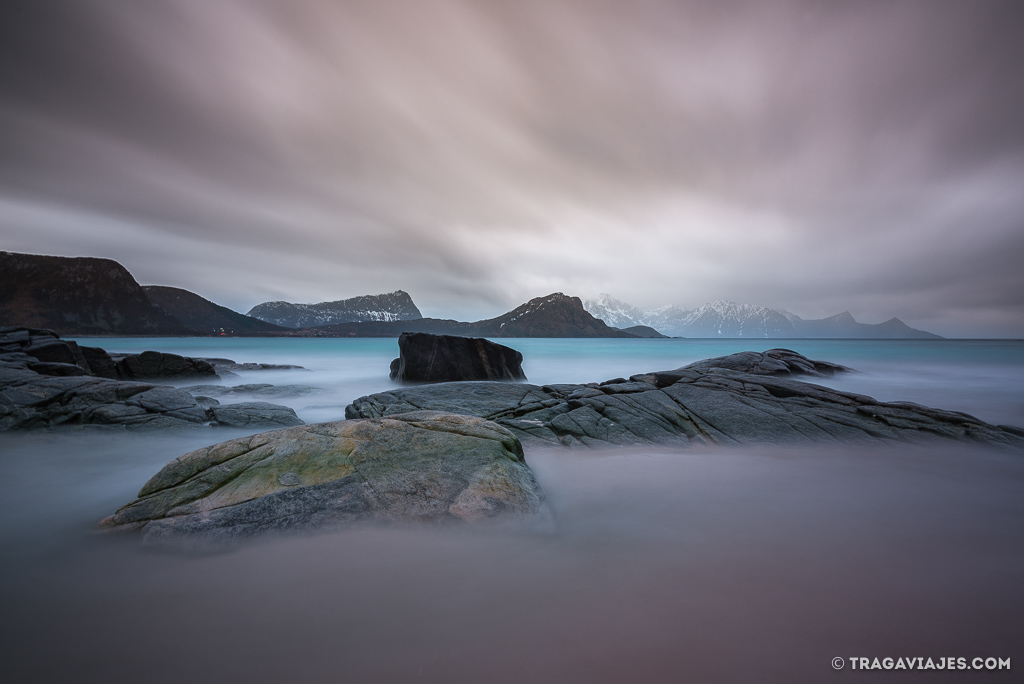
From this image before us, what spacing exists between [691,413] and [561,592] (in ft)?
21.5

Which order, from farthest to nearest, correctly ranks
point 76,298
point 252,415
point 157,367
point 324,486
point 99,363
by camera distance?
point 76,298, point 157,367, point 99,363, point 252,415, point 324,486

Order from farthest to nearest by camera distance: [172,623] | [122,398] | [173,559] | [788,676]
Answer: [122,398], [173,559], [172,623], [788,676]

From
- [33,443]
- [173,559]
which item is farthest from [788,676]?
[33,443]

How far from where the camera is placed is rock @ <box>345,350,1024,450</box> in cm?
798

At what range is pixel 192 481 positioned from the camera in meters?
4.53

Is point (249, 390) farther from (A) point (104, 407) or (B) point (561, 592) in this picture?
(B) point (561, 592)

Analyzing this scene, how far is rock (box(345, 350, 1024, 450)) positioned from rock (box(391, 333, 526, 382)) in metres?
7.44

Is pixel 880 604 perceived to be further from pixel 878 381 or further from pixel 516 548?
pixel 878 381

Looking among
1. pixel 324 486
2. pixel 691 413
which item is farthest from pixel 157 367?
pixel 691 413

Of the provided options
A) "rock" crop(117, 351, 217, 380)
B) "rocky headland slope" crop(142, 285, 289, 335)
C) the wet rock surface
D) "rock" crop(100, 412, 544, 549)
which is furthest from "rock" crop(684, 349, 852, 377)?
"rocky headland slope" crop(142, 285, 289, 335)

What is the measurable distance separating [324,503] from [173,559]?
4.48 ft

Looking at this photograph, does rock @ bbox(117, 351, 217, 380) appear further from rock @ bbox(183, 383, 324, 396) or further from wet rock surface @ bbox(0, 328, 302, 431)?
wet rock surface @ bbox(0, 328, 302, 431)

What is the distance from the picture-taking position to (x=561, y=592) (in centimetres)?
342

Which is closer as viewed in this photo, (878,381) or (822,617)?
(822,617)
